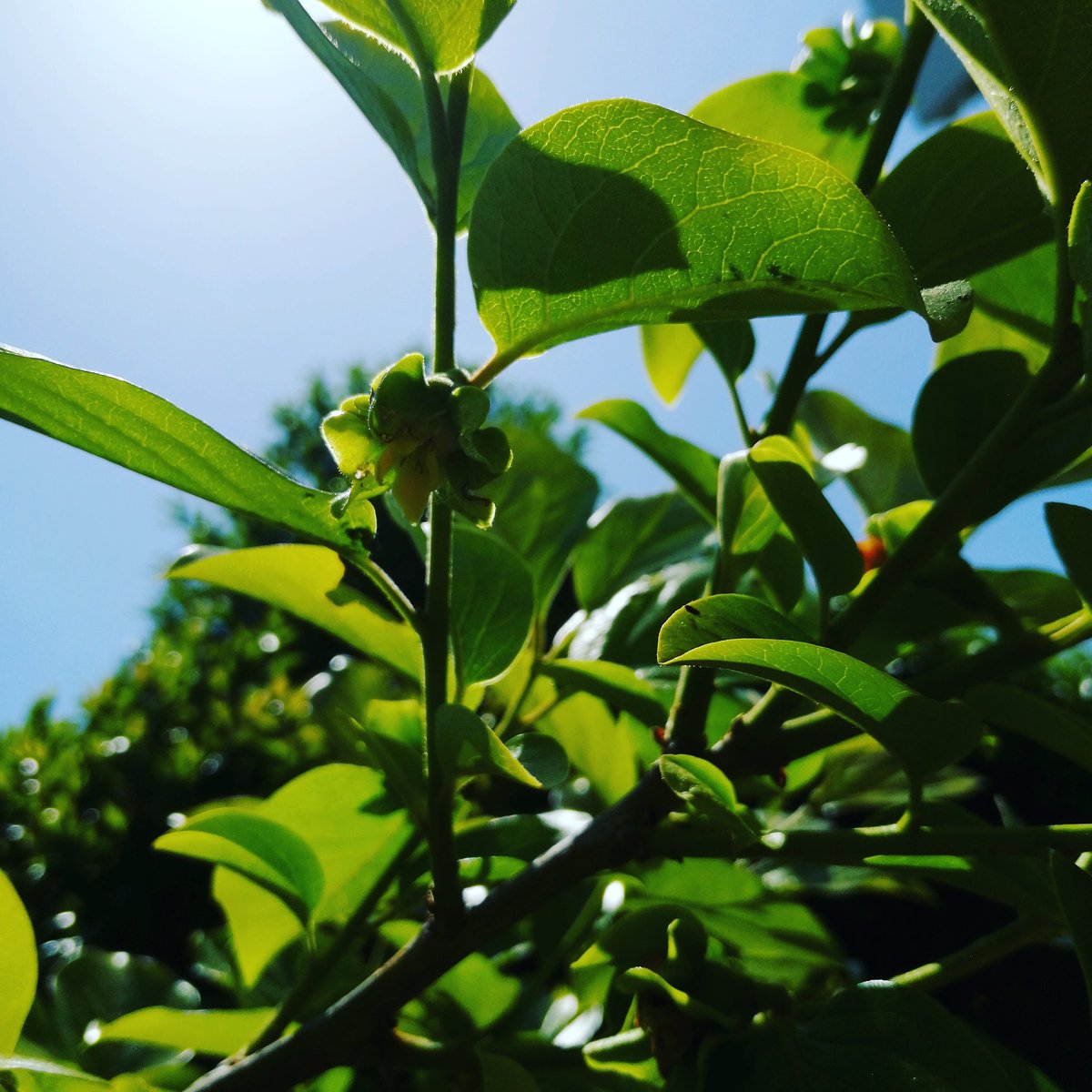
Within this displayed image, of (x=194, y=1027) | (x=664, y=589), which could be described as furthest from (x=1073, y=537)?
(x=194, y=1027)

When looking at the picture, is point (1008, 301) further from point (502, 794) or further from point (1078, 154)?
point (502, 794)

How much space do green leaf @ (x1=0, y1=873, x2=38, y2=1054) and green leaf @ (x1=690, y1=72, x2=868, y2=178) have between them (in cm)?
54

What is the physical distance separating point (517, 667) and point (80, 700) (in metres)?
1.30

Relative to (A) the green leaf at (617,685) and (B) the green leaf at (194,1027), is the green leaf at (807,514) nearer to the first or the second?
(A) the green leaf at (617,685)

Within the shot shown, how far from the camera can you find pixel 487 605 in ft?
1.59

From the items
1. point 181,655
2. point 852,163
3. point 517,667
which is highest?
point 852,163

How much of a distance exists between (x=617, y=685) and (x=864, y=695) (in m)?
0.17

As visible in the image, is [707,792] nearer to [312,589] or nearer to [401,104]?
[312,589]

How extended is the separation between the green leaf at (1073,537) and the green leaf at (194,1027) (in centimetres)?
48

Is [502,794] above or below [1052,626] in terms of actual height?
below

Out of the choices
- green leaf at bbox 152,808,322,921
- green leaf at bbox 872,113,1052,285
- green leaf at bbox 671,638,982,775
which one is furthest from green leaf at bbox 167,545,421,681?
green leaf at bbox 872,113,1052,285

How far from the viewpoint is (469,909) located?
1.48ft

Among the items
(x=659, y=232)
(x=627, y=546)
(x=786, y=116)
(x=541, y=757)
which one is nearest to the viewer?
(x=659, y=232)

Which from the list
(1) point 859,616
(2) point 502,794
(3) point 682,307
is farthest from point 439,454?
(2) point 502,794
